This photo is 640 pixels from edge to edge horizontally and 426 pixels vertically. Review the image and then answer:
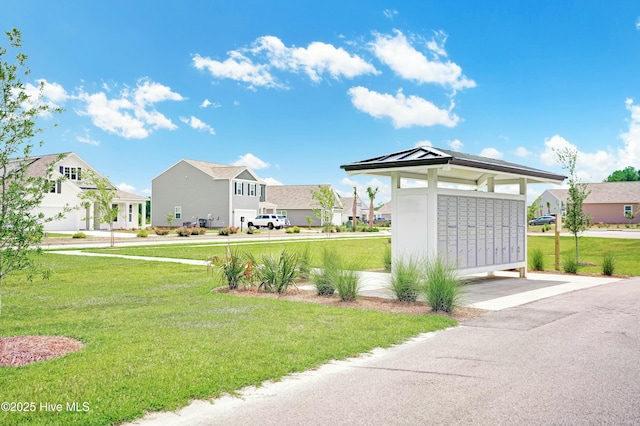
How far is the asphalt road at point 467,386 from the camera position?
16.0ft

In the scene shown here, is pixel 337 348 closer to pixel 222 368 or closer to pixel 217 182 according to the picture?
pixel 222 368

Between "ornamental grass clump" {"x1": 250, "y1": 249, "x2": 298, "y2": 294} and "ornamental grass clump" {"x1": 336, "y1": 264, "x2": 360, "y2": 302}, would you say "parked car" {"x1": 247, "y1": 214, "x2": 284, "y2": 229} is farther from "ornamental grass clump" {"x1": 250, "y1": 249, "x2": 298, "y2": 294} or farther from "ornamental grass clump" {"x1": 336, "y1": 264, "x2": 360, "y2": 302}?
"ornamental grass clump" {"x1": 336, "y1": 264, "x2": 360, "y2": 302}

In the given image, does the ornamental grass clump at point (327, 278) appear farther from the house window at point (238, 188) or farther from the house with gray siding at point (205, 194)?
the house window at point (238, 188)

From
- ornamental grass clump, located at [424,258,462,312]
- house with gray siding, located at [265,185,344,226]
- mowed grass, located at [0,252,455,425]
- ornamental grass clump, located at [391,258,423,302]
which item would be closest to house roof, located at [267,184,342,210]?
house with gray siding, located at [265,185,344,226]

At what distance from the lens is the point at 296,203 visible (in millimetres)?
75625

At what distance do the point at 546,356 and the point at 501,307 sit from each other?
12.9 feet

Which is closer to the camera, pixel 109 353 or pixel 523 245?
pixel 109 353

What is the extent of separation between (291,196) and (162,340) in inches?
2766

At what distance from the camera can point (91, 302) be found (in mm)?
10992

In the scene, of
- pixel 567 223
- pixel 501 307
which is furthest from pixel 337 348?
pixel 567 223

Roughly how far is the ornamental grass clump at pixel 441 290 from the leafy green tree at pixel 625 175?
118675mm

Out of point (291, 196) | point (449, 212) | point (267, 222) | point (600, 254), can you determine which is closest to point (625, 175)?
point (291, 196)

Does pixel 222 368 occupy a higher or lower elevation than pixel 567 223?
lower

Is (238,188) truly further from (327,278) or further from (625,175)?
(625,175)
